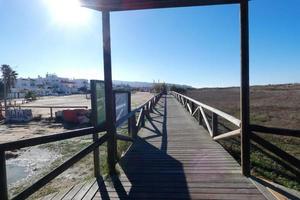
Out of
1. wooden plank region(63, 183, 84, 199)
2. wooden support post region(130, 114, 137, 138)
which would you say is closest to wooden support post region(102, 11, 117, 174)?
wooden plank region(63, 183, 84, 199)

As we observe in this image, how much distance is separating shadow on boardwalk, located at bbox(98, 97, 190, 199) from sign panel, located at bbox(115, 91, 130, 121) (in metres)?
0.82

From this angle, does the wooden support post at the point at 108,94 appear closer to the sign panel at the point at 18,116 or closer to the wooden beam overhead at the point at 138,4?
the wooden beam overhead at the point at 138,4

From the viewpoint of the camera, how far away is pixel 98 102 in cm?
471

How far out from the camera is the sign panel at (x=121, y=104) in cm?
607

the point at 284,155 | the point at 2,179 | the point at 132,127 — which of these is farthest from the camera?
the point at 132,127

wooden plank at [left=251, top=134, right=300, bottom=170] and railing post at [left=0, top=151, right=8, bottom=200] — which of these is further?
wooden plank at [left=251, top=134, right=300, bottom=170]

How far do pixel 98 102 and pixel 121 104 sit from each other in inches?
73.7

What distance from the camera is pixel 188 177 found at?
14.7 ft

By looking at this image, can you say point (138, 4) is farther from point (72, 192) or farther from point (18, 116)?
point (18, 116)

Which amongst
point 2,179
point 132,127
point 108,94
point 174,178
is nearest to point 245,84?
point 174,178

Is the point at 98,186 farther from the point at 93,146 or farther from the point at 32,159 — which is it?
the point at 32,159

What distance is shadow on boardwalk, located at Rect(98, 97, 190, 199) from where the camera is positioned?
385cm

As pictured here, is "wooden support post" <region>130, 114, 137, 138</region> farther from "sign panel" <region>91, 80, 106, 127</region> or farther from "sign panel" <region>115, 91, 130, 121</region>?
"sign panel" <region>91, 80, 106, 127</region>

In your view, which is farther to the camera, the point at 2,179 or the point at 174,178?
the point at 174,178
